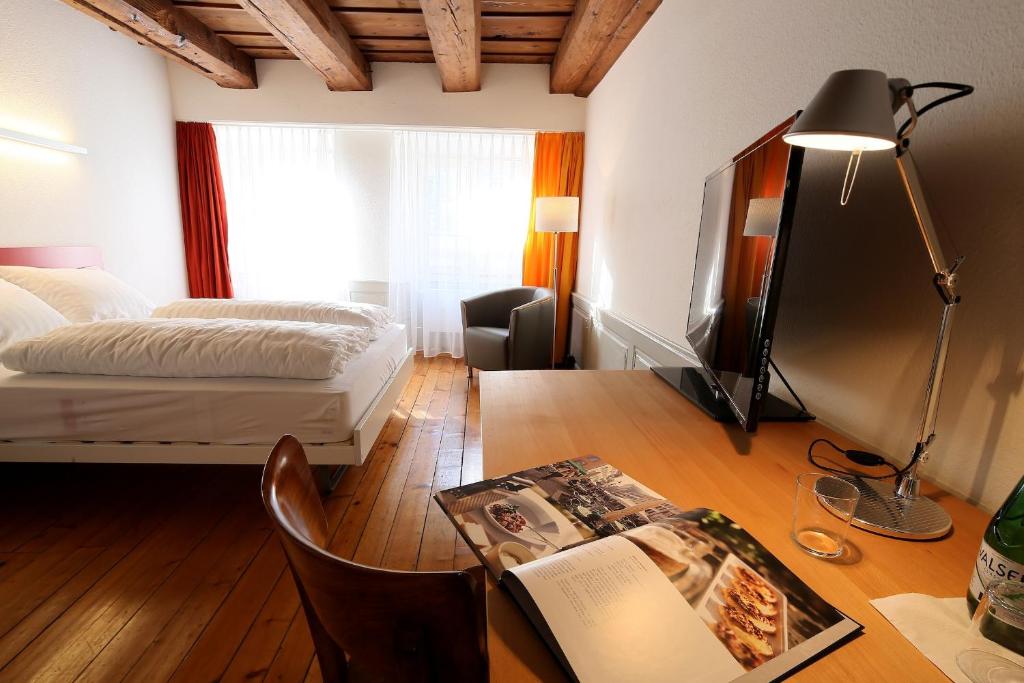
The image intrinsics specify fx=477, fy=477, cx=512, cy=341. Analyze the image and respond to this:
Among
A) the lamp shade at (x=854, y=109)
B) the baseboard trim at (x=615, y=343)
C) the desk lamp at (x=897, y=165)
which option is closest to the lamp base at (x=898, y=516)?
the desk lamp at (x=897, y=165)

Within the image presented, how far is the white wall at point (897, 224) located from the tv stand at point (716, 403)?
0.19 ft

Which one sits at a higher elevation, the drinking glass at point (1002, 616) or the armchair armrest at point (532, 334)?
the drinking glass at point (1002, 616)

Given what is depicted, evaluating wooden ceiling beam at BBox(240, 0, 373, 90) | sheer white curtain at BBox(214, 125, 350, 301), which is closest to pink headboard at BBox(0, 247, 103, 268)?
sheer white curtain at BBox(214, 125, 350, 301)

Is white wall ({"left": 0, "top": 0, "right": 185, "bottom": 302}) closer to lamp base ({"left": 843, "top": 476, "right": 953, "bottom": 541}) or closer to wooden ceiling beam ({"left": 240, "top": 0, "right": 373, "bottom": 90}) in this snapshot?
wooden ceiling beam ({"left": 240, "top": 0, "right": 373, "bottom": 90})

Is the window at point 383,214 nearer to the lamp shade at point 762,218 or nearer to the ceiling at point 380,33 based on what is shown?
the ceiling at point 380,33

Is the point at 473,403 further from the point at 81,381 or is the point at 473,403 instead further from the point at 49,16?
the point at 49,16

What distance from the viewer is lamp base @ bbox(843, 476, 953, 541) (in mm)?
698

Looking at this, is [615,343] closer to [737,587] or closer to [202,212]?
[737,587]

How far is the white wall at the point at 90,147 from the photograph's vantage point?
2.64m

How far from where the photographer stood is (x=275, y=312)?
101 inches

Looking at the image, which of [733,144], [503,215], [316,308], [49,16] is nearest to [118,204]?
[49,16]

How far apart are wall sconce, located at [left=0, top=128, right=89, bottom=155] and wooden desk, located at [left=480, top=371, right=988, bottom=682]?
121 inches

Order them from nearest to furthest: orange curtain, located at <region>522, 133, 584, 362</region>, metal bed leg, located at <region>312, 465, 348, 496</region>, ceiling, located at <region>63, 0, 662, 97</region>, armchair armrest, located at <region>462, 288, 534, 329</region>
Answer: metal bed leg, located at <region>312, 465, 348, 496</region>
ceiling, located at <region>63, 0, 662, 97</region>
armchair armrest, located at <region>462, 288, 534, 329</region>
orange curtain, located at <region>522, 133, 584, 362</region>

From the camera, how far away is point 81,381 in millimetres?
1843
